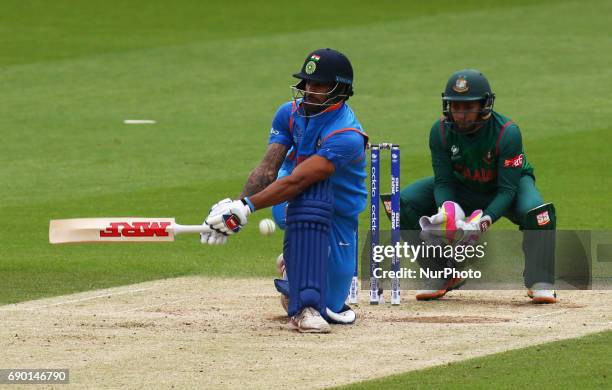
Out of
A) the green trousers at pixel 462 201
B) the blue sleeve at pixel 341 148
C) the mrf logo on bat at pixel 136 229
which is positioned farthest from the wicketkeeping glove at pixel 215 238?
the green trousers at pixel 462 201

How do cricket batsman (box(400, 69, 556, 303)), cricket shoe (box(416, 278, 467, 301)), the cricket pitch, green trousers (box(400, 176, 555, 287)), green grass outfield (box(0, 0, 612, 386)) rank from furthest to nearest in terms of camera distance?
green grass outfield (box(0, 0, 612, 386))
cricket shoe (box(416, 278, 467, 301))
green trousers (box(400, 176, 555, 287))
cricket batsman (box(400, 69, 556, 303))
the cricket pitch

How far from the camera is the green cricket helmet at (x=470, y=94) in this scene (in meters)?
10.4

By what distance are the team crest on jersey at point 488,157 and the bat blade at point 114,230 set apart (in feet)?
7.60

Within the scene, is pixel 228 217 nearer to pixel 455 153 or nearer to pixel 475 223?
pixel 475 223

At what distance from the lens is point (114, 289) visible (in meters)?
11.3

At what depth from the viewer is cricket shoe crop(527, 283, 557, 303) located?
34.6 feet

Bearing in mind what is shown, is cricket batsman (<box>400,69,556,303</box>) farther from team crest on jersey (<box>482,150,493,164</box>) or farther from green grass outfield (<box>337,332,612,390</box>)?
green grass outfield (<box>337,332,612,390</box>)

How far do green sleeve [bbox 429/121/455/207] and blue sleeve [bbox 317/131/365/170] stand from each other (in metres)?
1.22

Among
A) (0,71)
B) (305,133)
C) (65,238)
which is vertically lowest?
(65,238)

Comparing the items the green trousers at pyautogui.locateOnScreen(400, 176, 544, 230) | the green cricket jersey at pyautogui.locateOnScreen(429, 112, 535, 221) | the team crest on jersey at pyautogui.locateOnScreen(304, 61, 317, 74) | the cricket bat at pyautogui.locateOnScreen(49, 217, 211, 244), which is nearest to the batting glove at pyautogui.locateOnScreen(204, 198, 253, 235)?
the cricket bat at pyautogui.locateOnScreen(49, 217, 211, 244)

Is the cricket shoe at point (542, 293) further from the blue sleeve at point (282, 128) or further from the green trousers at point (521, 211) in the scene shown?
the blue sleeve at point (282, 128)

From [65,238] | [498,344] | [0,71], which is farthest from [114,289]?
[0,71]

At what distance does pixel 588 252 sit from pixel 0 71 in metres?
15.4

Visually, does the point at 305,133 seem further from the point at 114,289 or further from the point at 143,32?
the point at 143,32
